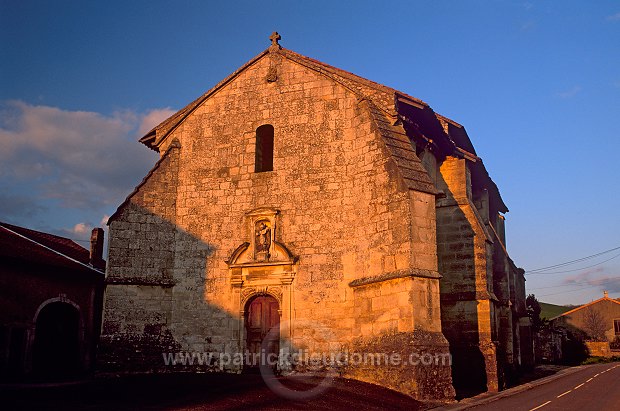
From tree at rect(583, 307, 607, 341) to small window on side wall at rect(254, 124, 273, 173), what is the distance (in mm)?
52986

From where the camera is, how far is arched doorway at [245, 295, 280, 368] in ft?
47.8

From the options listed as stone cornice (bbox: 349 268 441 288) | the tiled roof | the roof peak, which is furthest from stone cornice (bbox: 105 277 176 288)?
the roof peak

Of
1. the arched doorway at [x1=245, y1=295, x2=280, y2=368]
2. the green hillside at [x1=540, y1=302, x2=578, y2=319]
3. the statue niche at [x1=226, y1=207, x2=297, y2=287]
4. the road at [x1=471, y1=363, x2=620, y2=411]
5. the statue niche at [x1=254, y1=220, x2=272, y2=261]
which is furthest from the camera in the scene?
the green hillside at [x1=540, y1=302, x2=578, y2=319]

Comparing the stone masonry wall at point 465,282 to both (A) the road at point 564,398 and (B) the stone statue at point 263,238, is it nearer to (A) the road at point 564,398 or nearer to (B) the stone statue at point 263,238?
(A) the road at point 564,398

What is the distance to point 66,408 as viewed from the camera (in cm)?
961

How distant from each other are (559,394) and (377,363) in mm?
5910

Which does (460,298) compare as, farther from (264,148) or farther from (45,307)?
(45,307)

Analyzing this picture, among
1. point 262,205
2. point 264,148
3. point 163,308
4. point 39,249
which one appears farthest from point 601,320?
point 39,249

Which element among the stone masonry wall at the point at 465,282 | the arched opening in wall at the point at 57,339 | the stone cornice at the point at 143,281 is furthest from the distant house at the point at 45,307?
the stone masonry wall at the point at 465,282

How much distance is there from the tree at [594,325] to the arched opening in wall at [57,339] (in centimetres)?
5326

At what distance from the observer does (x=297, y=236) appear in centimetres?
1483

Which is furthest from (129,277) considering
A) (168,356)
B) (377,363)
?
(377,363)

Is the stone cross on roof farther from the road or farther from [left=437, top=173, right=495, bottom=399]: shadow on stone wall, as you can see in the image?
the road

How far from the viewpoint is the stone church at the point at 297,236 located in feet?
43.6
